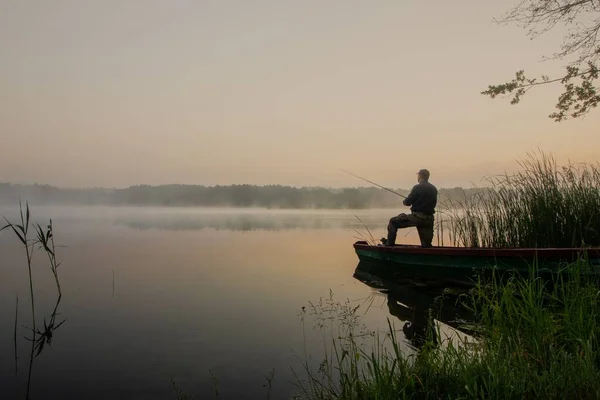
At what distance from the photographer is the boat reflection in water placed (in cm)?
705

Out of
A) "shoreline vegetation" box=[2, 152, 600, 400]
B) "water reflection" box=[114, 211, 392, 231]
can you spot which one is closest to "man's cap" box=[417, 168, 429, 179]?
"shoreline vegetation" box=[2, 152, 600, 400]

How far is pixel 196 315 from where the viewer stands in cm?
866

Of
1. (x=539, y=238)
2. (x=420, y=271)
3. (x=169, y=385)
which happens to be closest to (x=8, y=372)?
(x=169, y=385)

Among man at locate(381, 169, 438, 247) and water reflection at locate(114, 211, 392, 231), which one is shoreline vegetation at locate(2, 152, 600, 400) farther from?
water reflection at locate(114, 211, 392, 231)

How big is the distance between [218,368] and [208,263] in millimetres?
10523

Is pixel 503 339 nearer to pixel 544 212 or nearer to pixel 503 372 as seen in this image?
pixel 503 372

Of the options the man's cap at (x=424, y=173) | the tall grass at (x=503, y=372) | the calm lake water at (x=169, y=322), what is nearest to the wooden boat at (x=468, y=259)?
the calm lake water at (x=169, y=322)

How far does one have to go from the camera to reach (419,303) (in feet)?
30.3

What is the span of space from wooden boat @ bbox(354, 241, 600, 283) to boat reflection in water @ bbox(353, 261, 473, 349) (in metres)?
0.34

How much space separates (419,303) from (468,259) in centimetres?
135

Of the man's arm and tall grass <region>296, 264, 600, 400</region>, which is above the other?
the man's arm

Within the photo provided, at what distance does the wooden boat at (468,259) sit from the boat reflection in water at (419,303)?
0.34m

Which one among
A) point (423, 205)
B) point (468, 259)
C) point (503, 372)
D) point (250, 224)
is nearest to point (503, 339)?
point (503, 372)

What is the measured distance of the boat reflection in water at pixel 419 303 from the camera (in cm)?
705
